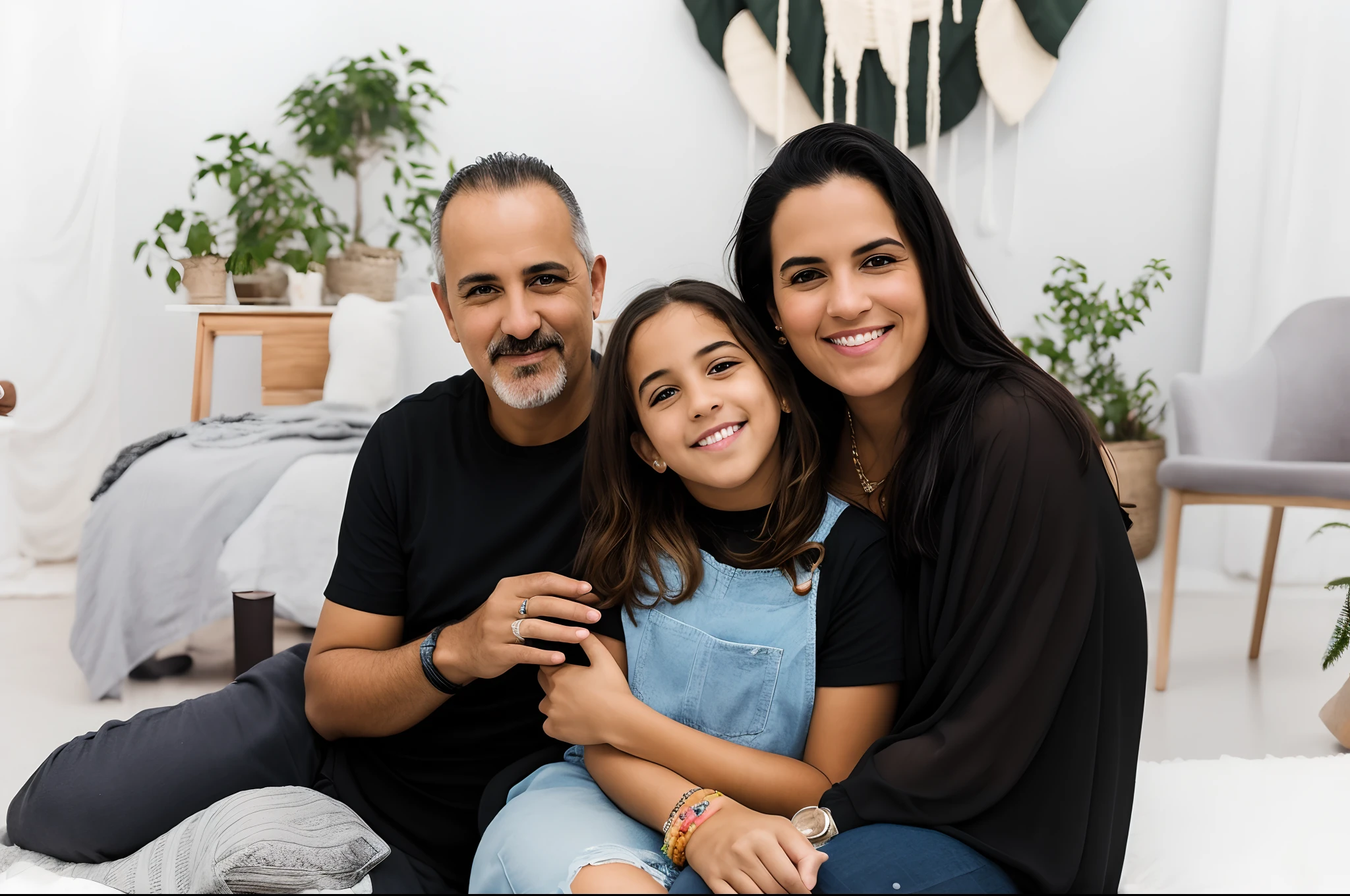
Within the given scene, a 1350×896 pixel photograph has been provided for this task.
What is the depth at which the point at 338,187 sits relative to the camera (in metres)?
4.33

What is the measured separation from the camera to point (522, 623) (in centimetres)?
120

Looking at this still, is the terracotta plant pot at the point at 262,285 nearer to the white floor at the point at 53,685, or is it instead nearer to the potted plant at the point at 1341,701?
the white floor at the point at 53,685

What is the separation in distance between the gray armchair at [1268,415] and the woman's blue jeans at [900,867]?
1.94 metres

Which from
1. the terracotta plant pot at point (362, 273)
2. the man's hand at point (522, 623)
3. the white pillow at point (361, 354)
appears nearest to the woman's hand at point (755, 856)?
the man's hand at point (522, 623)

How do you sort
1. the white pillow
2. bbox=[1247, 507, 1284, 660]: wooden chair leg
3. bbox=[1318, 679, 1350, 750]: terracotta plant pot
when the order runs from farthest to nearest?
the white pillow → bbox=[1247, 507, 1284, 660]: wooden chair leg → bbox=[1318, 679, 1350, 750]: terracotta plant pot

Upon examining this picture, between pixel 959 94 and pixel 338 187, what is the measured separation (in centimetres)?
248

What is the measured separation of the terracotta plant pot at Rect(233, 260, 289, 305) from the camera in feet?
12.5

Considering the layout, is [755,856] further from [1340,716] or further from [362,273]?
[362,273]

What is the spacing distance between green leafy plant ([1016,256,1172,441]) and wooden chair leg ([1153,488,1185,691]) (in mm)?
918

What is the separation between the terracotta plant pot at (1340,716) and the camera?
232 centimetres

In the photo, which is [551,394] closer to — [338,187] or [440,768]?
[440,768]

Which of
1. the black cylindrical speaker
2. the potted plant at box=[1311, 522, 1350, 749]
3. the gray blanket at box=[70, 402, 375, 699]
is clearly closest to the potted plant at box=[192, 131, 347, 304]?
the gray blanket at box=[70, 402, 375, 699]

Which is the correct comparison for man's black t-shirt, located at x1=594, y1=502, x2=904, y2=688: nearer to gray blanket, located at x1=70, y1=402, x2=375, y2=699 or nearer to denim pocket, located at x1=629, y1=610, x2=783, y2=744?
denim pocket, located at x1=629, y1=610, x2=783, y2=744

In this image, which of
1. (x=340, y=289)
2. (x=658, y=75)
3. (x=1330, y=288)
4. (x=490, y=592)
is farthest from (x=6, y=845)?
(x=1330, y=288)
